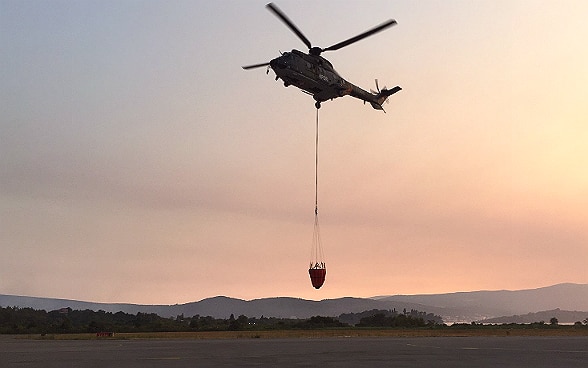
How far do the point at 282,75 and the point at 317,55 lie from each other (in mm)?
3378

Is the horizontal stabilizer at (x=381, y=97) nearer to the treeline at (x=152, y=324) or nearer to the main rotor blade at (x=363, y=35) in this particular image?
the main rotor blade at (x=363, y=35)

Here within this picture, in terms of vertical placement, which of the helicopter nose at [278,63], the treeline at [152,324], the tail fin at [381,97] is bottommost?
the treeline at [152,324]

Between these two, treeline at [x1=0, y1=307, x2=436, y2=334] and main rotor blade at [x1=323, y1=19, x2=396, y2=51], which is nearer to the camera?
main rotor blade at [x1=323, y1=19, x2=396, y2=51]

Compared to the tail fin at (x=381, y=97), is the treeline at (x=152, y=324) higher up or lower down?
lower down

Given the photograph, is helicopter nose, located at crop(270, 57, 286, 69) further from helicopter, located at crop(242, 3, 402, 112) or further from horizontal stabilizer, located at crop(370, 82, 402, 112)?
horizontal stabilizer, located at crop(370, 82, 402, 112)

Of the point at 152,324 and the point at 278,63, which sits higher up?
the point at 278,63

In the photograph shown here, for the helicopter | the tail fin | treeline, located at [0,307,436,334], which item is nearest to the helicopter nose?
the helicopter

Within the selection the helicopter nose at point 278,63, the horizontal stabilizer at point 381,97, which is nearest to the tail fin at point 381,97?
the horizontal stabilizer at point 381,97

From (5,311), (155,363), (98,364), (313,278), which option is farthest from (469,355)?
(5,311)

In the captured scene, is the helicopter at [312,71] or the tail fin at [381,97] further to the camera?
the tail fin at [381,97]

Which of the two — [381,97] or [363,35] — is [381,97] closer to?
[381,97]

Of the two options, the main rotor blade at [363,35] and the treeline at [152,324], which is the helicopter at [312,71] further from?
the treeline at [152,324]

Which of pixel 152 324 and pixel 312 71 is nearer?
pixel 312 71

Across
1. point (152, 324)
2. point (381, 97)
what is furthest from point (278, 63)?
point (152, 324)
